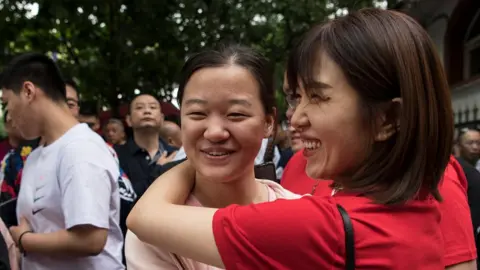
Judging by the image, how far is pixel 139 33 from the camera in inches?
307

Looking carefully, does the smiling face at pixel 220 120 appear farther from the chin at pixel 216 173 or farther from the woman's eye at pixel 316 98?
the woman's eye at pixel 316 98

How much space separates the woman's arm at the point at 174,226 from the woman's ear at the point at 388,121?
1.38ft

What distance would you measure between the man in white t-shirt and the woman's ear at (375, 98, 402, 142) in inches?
60.9

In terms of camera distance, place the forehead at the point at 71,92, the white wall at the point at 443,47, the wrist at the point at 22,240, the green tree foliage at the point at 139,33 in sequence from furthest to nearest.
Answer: the white wall at the point at 443,47
the green tree foliage at the point at 139,33
the forehead at the point at 71,92
the wrist at the point at 22,240

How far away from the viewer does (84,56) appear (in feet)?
28.3

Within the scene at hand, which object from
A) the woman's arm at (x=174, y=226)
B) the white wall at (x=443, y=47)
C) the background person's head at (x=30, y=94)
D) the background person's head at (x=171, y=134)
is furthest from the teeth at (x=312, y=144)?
the white wall at (x=443, y=47)

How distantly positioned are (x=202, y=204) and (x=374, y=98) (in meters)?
0.67

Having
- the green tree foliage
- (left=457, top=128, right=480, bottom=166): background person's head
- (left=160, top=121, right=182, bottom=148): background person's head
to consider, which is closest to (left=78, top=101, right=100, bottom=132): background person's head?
(left=160, top=121, right=182, bottom=148): background person's head

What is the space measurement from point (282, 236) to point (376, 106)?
0.36 meters

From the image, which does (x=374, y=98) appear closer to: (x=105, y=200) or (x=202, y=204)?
(x=202, y=204)

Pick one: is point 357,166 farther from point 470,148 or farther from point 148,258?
point 470,148

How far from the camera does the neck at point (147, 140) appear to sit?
550 centimetres

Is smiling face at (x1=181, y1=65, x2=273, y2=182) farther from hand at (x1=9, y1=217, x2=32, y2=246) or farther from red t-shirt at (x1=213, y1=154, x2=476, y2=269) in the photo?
A: hand at (x1=9, y1=217, x2=32, y2=246)

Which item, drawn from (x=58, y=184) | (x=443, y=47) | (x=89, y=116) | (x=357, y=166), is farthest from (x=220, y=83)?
(x=443, y=47)
